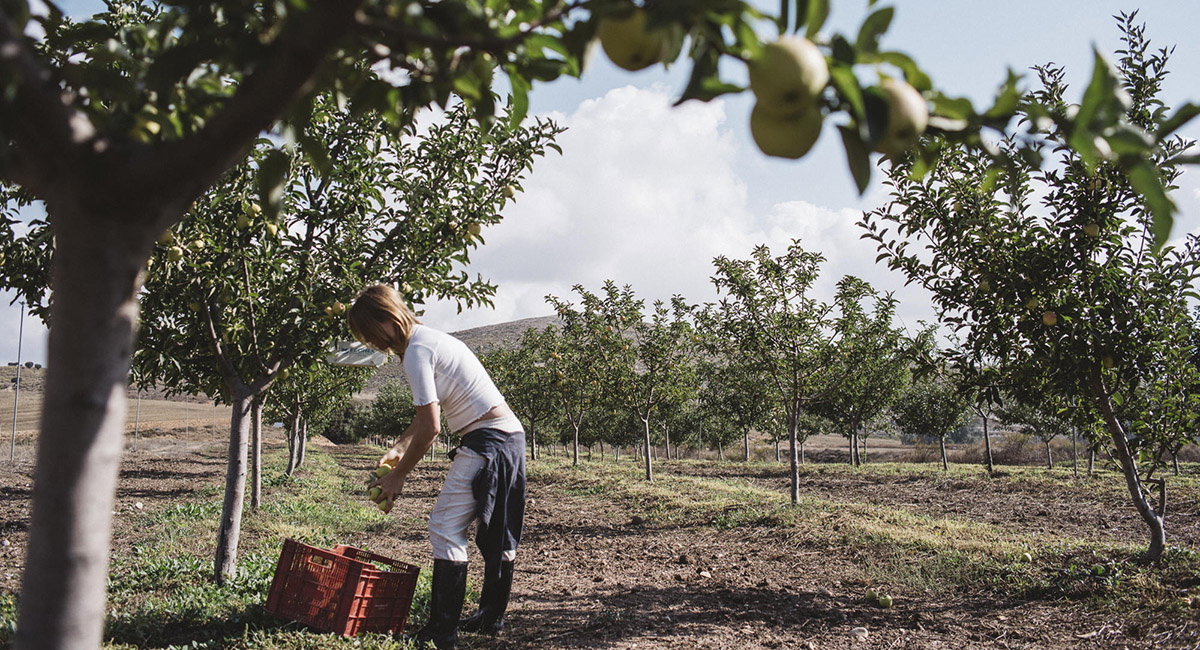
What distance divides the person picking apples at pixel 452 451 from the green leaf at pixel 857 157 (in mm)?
2359

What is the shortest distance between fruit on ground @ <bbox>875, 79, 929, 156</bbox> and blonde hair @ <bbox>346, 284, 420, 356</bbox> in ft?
9.06

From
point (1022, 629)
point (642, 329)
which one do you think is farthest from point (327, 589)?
point (642, 329)

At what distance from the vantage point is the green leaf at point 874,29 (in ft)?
3.22

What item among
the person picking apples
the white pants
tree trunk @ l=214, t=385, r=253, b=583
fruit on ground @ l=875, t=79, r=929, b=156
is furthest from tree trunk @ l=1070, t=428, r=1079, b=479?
fruit on ground @ l=875, t=79, r=929, b=156

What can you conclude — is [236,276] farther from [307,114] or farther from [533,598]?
[307,114]

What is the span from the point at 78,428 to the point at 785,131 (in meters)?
1.16

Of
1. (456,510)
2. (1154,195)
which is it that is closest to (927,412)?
(456,510)

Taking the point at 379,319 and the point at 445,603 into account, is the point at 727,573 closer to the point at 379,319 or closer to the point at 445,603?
the point at 445,603

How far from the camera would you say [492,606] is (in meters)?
3.65

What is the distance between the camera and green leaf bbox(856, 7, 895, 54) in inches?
38.6

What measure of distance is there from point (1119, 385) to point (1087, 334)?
57 cm

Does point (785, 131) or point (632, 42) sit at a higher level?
point (632, 42)

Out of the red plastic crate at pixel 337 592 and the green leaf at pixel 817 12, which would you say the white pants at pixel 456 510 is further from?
the green leaf at pixel 817 12

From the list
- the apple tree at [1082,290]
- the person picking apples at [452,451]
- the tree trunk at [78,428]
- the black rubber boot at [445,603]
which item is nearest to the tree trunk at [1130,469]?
the apple tree at [1082,290]
